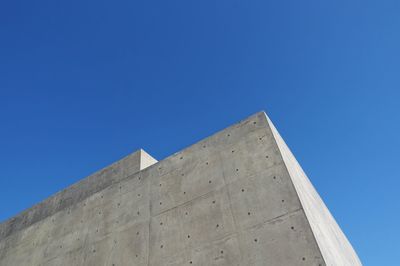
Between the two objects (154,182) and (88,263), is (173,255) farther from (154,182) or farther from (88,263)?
(88,263)

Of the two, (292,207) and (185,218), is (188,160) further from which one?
(292,207)

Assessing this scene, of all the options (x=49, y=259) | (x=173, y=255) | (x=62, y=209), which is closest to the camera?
(x=173, y=255)

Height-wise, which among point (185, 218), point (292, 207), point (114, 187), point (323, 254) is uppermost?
point (114, 187)

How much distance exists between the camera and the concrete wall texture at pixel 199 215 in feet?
17.1

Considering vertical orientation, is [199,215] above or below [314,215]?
above

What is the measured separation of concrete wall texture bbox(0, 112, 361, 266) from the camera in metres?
5.21

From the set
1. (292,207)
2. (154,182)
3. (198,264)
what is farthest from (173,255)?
(292,207)

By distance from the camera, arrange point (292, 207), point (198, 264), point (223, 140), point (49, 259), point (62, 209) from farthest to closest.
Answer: point (62, 209)
point (49, 259)
point (223, 140)
point (198, 264)
point (292, 207)

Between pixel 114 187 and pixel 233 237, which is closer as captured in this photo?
pixel 233 237

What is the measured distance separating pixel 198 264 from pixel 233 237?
81 cm

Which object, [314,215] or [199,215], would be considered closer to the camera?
[314,215]

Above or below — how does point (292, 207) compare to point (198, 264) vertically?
above

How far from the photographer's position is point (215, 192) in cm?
630

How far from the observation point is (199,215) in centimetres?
616
